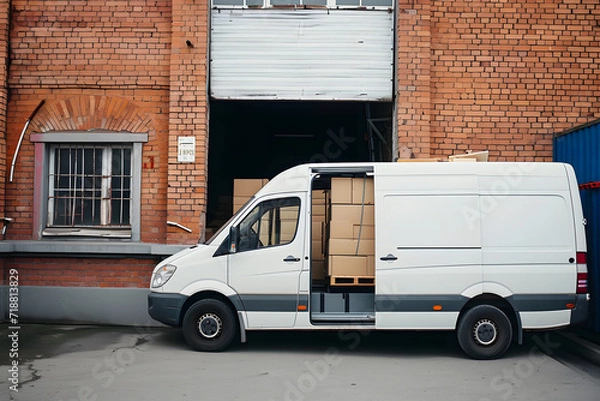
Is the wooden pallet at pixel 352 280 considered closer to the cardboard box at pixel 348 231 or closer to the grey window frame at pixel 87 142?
the cardboard box at pixel 348 231

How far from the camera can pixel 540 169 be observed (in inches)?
338

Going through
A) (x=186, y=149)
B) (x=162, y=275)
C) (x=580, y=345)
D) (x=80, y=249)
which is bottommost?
(x=580, y=345)

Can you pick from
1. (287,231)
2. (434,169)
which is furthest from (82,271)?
(434,169)

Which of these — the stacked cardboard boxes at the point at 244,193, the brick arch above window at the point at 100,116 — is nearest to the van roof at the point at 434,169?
the stacked cardboard boxes at the point at 244,193

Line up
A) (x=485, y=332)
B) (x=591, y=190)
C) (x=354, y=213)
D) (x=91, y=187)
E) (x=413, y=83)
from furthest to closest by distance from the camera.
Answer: (x=91, y=187) < (x=413, y=83) < (x=591, y=190) < (x=354, y=213) < (x=485, y=332)

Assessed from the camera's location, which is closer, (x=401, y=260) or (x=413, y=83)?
(x=401, y=260)

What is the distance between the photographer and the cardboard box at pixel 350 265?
344 inches

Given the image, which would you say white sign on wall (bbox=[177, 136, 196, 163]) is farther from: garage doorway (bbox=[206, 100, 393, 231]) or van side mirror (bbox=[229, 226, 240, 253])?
van side mirror (bbox=[229, 226, 240, 253])

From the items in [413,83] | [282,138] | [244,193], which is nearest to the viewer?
[244,193]

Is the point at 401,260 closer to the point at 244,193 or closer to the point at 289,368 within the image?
the point at 289,368

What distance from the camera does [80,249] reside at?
35.3ft

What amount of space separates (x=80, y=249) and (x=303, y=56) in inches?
194

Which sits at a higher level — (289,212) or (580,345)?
(289,212)

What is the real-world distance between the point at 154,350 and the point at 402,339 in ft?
11.9
